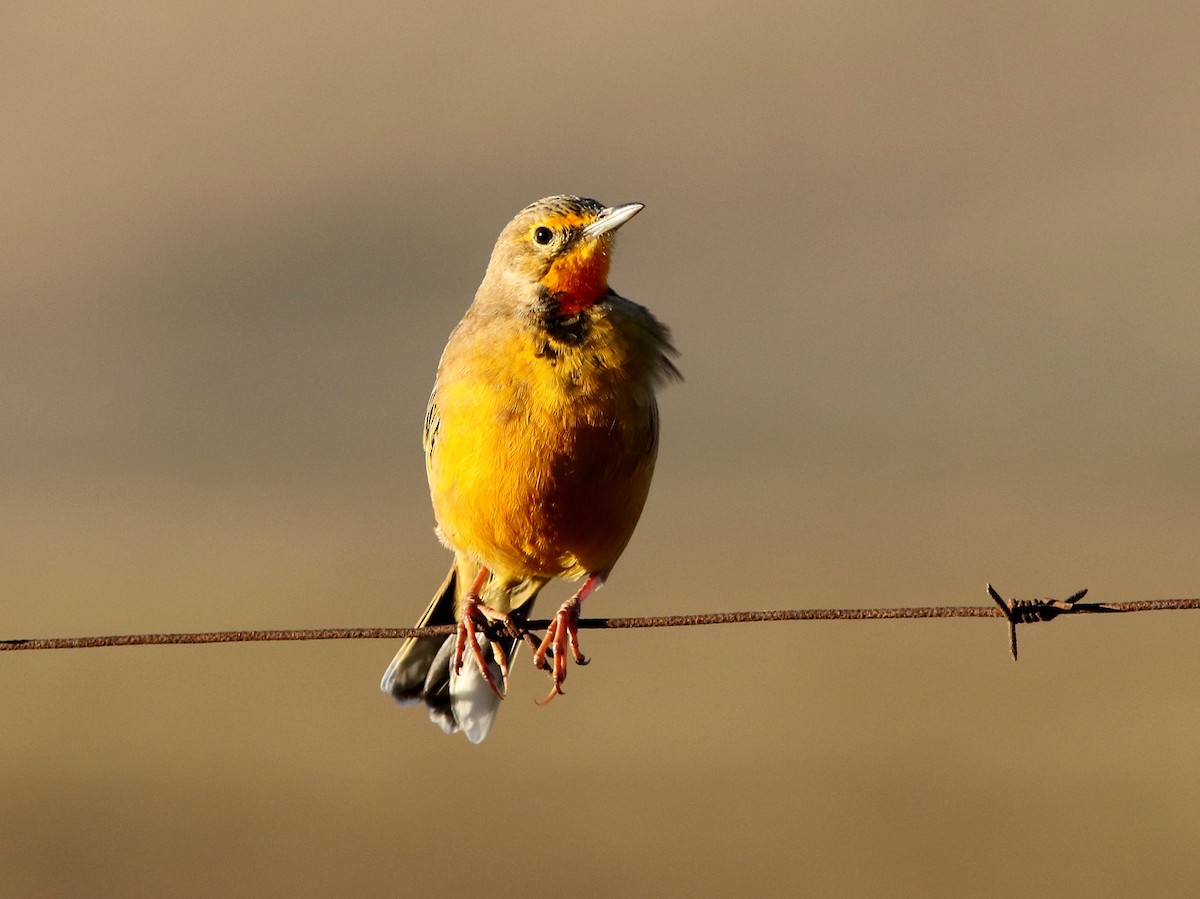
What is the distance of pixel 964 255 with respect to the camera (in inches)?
1737

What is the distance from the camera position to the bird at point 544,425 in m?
8.00

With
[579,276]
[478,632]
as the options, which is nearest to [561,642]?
[478,632]

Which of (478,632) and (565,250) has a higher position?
(565,250)

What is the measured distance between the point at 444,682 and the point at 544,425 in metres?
2.14

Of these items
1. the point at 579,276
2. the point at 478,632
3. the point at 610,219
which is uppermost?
the point at 610,219

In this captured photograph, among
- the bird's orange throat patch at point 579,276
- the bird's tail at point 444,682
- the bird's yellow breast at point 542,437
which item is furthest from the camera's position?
the bird's tail at point 444,682

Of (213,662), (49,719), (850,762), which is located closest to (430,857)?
(850,762)

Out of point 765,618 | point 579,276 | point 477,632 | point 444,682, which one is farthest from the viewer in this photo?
point 444,682

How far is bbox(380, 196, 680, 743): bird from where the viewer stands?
8000 mm

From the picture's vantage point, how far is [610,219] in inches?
340

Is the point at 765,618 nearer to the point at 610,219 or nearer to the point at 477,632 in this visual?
the point at 477,632

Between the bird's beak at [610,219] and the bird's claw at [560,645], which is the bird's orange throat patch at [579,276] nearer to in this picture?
the bird's beak at [610,219]

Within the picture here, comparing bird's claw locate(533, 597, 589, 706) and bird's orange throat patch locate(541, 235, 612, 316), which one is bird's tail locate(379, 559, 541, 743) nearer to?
bird's claw locate(533, 597, 589, 706)

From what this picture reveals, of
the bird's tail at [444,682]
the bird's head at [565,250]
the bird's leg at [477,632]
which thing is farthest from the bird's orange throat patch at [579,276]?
the bird's tail at [444,682]
